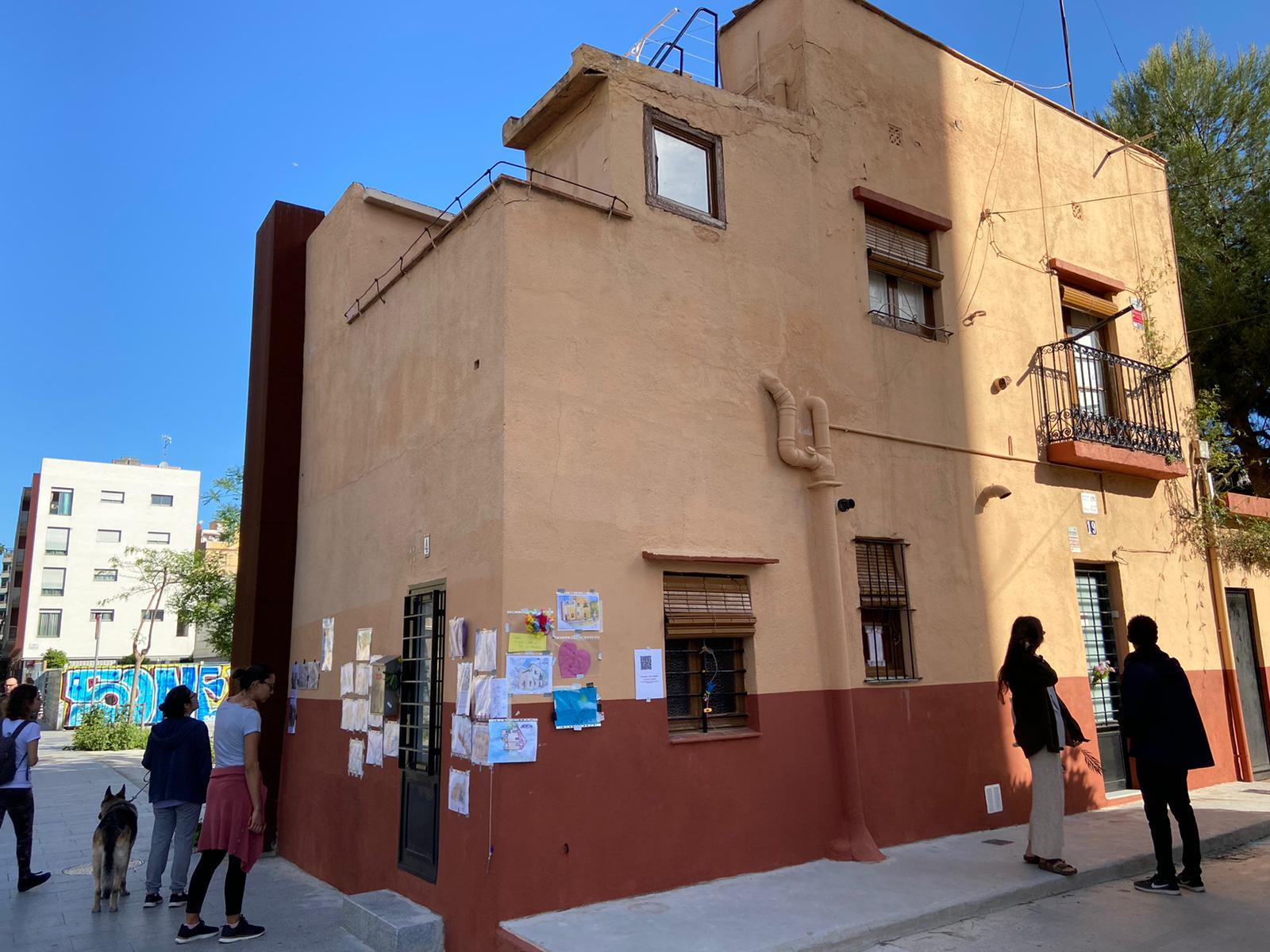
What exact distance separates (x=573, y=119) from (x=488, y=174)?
4.90 feet

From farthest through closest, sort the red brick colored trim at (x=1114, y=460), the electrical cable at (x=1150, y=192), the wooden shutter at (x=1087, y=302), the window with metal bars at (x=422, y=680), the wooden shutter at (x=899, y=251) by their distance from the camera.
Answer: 1. the wooden shutter at (x=1087, y=302)
2. the electrical cable at (x=1150, y=192)
3. the red brick colored trim at (x=1114, y=460)
4. the wooden shutter at (x=899, y=251)
5. the window with metal bars at (x=422, y=680)

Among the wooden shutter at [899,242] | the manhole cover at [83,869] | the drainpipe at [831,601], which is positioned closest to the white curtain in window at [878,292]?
the wooden shutter at [899,242]

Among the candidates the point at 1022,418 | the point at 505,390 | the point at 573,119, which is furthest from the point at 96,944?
the point at 1022,418

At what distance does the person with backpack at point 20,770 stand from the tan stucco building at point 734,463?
2.31 meters

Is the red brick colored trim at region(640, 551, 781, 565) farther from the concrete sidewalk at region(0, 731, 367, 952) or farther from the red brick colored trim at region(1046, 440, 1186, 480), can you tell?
the red brick colored trim at region(1046, 440, 1186, 480)

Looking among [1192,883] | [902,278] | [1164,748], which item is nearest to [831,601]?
[1164,748]

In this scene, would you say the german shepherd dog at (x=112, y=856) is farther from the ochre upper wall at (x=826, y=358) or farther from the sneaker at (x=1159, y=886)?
the sneaker at (x=1159, y=886)

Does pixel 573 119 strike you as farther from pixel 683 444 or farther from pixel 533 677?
pixel 533 677

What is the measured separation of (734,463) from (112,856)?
6.29 metres

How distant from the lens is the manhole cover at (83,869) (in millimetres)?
9321

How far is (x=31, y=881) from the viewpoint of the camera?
852cm

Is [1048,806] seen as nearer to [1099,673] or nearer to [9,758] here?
[1099,673]

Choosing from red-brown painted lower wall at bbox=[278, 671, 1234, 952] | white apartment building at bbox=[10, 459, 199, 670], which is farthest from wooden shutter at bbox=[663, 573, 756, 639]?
white apartment building at bbox=[10, 459, 199, 670]

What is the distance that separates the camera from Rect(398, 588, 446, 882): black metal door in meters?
6.86
